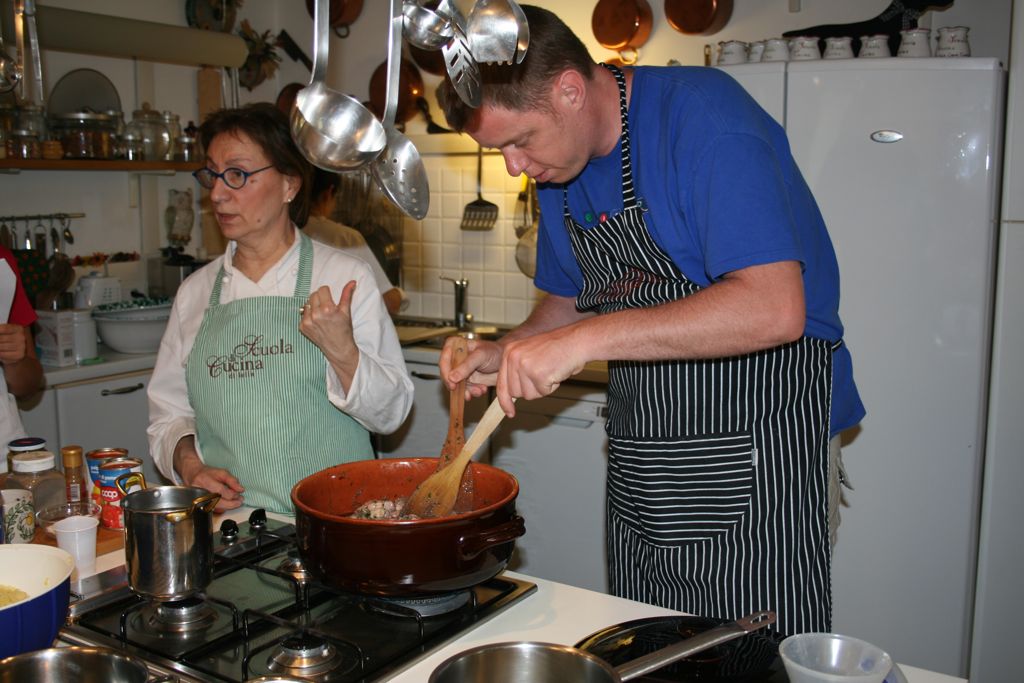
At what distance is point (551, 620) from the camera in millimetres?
1277

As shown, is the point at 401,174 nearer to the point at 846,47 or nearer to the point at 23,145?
the point at 846,47

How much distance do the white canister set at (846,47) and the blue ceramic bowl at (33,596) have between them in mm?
2269

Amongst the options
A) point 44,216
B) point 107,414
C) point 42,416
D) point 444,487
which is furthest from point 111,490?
point 44,216

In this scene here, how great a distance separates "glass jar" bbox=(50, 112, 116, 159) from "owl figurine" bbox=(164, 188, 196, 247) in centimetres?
50

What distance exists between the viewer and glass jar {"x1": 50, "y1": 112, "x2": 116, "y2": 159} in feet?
11.8

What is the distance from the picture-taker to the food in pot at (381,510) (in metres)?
1.36

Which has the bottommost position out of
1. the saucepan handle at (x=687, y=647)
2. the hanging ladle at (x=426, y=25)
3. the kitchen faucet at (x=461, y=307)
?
the saucepan handle at (x=687, y=647)

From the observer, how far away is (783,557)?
1.60m

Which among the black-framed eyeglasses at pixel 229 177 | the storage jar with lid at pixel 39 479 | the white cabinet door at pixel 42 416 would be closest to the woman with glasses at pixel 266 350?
the black-framed eyeglasses at pixel 229 177

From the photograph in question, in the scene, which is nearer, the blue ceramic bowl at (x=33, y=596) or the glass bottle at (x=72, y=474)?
the blue ceramic bowl at (x=33, y=596)

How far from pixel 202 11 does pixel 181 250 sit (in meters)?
1.00

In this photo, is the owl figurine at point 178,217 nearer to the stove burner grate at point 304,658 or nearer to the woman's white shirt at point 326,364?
the woman's white shirt at point 326,364

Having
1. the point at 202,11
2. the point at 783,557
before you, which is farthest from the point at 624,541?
the point at 202,11

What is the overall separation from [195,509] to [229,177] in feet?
3.36
